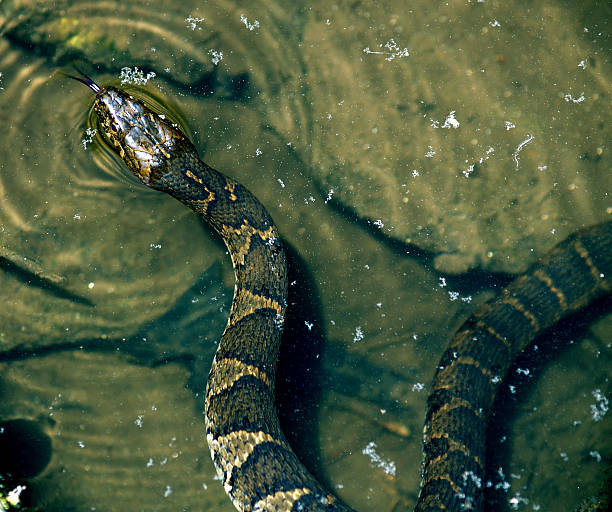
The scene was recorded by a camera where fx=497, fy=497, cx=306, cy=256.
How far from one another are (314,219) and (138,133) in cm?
202

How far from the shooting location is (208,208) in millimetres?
5070

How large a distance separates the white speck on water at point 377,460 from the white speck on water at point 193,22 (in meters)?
4.94

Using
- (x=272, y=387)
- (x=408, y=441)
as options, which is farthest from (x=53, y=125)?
(x=408, y=441)

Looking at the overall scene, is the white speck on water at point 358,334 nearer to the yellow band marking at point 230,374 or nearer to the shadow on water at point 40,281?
the yellow band marking at point 230,374

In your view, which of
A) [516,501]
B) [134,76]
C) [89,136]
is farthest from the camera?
[134,76]

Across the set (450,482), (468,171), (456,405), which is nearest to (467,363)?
(456,405)

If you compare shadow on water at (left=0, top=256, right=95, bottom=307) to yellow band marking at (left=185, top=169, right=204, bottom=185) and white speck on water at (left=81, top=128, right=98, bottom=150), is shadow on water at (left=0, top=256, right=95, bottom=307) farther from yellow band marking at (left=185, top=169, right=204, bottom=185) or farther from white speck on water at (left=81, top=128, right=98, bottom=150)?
yellow band marking at (left=185, top=169, right=204, bottom=185)

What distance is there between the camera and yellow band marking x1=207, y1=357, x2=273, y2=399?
183 inches

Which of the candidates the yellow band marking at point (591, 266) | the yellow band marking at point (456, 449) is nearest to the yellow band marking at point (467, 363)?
the yellow band marking at point (456, 449)

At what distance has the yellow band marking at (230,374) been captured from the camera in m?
4.65

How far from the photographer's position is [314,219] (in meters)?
5.55

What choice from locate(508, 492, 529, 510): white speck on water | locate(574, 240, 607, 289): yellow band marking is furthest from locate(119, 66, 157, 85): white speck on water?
locate(508, 492, 529, 510): white speck on water

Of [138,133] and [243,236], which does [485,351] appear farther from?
[138,133]

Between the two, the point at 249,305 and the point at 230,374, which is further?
the point at 249,305
